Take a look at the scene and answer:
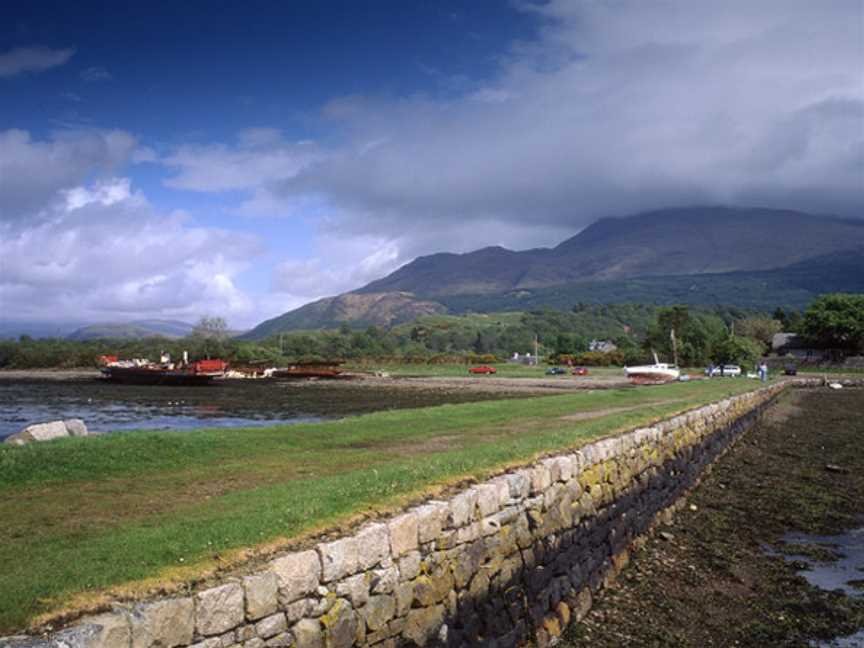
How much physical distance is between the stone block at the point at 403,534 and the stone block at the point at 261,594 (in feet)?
5.41

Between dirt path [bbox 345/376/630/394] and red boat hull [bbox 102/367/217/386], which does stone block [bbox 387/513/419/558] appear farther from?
red boat hull [bbox 102/367/217/386]

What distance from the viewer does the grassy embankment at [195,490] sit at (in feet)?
19.7

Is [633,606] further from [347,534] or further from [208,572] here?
[208,572]

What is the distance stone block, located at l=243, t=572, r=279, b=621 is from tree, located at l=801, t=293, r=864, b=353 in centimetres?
10845

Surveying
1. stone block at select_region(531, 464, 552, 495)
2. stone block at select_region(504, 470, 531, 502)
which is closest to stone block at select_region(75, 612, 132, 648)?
stone block at select_region(504, 470, 531, 502)

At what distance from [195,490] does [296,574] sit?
468 centimetres

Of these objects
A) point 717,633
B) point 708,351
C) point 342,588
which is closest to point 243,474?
point 342,588

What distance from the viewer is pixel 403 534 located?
7543 mm

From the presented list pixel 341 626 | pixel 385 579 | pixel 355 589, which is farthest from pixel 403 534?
pixel 341 626

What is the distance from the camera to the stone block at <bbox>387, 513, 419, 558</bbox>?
7.39 metres

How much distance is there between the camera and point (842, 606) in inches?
452

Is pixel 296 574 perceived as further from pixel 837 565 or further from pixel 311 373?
pixel 311 373

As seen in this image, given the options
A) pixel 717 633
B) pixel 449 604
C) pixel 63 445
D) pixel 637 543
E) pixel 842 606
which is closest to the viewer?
pixel 449 604

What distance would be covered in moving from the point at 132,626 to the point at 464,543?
440 centimetres
